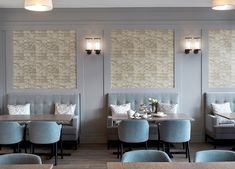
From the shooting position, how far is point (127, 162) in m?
2.91

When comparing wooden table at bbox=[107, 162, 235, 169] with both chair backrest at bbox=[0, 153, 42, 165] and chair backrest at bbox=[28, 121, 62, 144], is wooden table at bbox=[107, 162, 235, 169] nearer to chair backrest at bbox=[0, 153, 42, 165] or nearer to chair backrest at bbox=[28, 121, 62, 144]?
chair backrest at bbox=[0, 153, 42, 165]

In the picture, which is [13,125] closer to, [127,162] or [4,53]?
[4,53]

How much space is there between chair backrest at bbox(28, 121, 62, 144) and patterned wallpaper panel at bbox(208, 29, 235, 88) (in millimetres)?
3907

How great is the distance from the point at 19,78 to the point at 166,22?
11.7ft

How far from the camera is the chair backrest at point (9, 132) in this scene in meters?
5.48

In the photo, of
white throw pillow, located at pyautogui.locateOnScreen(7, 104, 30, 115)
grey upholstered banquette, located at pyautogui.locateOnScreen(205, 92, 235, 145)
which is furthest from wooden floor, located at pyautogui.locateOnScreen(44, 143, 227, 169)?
white throw pillow, located at pyautogui.locateOnScreen(7, 104, 30, 115)

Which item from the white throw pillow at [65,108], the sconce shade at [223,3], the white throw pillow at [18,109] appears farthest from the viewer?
the white throw pillow at [65,108]

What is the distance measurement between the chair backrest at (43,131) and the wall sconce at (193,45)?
3.62 meters

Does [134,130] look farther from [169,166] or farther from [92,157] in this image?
[169,166]

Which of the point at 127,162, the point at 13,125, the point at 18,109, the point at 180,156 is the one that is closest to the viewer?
the point at 127,162

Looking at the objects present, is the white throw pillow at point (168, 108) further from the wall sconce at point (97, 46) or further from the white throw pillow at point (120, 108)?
the wall sconce at point (97, 46)

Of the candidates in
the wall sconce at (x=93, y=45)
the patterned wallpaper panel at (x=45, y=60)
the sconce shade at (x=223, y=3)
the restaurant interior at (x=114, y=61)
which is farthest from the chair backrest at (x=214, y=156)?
the patterned wallpaper panel at (x=45, y=60)

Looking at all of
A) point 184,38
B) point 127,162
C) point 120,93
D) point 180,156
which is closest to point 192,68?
point 184,38

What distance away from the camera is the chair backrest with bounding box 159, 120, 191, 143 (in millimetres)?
5535
